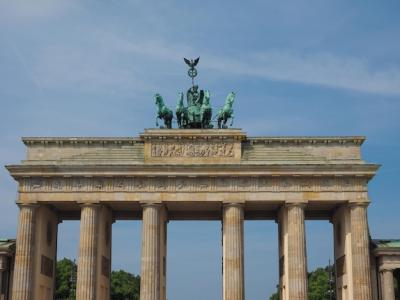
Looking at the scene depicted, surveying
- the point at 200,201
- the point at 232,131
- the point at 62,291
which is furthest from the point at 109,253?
the point at 62,291

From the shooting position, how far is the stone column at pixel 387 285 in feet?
198

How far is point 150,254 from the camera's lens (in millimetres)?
59656

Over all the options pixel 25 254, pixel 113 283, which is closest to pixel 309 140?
pixel 25 254

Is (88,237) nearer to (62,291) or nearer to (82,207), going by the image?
(82,207)

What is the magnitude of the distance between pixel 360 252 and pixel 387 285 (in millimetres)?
4157

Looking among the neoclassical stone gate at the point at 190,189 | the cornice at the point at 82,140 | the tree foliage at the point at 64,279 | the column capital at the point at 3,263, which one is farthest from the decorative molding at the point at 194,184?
the tree foliage at the point at 64,279

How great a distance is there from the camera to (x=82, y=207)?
60500mm

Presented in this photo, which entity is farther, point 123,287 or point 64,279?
point 123,287

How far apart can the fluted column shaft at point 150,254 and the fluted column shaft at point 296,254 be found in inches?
435

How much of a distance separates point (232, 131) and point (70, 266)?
56.8 metres

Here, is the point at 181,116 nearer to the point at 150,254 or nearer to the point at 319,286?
the point at 150,254

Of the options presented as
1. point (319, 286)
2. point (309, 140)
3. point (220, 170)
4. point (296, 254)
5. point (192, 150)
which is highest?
point (309, 140)

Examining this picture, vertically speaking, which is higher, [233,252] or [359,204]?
[359,204]

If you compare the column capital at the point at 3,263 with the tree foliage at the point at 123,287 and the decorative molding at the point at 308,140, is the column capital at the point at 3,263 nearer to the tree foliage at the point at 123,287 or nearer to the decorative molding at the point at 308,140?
the decorative molding at the point at 308,140
